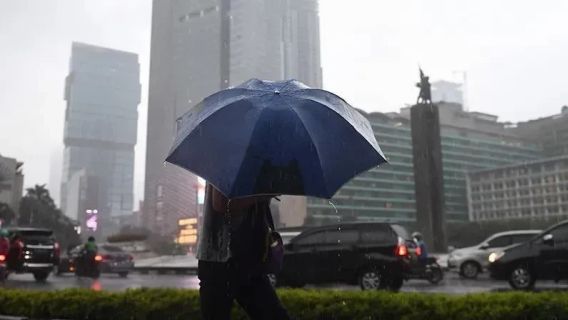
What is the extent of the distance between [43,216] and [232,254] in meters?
74.7

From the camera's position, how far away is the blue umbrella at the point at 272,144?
2729mm

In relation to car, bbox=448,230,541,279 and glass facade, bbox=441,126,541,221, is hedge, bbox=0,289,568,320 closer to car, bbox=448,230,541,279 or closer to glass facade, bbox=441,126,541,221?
car, bbox=448,230,541,279

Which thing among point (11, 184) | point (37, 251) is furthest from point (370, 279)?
point (11, 184)

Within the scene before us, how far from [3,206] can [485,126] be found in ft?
404

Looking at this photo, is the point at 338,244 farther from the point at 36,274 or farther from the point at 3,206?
the point at 3,206

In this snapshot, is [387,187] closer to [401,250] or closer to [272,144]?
[401,250]

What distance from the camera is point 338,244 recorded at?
12.5m

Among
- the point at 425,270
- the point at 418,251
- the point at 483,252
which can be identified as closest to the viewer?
the point at 418,251

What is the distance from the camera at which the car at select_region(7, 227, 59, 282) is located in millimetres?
16641

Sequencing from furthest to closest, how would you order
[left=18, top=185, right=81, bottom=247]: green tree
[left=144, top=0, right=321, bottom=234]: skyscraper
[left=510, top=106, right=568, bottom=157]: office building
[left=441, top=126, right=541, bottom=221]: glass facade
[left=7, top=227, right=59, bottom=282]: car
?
1. [left=510, top=106, right=568, bottom=157]: office building
2. [left=441, top=126, right=541, bottom=221]: glass facade
3. [left=18, top=185, right=81, bottom=247]: green tree
4. [left=144, top=0, right=321, bottom=234]: skyscraper
5. [left=7, top=227, right=59, bottom=282]: car

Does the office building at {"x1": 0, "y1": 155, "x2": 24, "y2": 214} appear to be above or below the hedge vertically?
above

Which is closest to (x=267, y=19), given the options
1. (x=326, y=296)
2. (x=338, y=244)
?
(x=338, y=244)

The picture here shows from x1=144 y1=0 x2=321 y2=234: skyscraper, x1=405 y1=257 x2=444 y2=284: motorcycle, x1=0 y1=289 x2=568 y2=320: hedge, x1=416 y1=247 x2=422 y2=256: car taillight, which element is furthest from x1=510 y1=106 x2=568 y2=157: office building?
x1=0 y1=289 x2=568 y2=320: hedge

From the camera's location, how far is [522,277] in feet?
41.8
